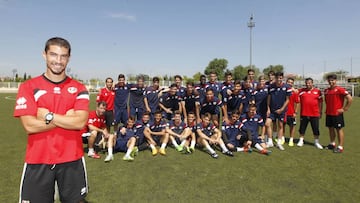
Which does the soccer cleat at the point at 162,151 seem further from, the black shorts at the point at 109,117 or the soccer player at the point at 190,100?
the black shorts at the point at 109,117

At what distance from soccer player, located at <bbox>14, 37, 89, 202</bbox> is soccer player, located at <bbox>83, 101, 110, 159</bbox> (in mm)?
3855

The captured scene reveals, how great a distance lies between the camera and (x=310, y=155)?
641 centimetres

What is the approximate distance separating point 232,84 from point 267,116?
1458 mm

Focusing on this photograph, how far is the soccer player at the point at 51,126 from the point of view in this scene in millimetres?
2205

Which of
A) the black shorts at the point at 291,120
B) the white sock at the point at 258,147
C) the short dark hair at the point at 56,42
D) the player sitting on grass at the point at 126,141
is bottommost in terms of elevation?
the white sock at the point at 258,147

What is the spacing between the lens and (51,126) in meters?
2.22

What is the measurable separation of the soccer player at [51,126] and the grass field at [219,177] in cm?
169

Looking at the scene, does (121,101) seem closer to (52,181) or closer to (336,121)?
(52,181)

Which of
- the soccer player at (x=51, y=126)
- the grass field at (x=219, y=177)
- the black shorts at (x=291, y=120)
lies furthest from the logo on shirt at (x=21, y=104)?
the black shorts at (x=291, y=120)

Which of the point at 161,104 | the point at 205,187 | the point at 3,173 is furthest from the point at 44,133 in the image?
the point at 161,104

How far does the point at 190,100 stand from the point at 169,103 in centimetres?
79

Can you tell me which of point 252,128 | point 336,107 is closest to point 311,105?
point 336,107

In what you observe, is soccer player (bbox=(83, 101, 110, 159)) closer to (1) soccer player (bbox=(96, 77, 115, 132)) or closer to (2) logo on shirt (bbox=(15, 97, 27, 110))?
(1) soccer player (bbox=(96, 77, 115, 132))

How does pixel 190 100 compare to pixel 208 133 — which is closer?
pixel 208 133
